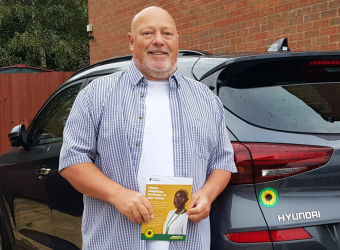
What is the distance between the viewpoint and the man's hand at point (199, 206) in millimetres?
1869

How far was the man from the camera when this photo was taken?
1.94 meters

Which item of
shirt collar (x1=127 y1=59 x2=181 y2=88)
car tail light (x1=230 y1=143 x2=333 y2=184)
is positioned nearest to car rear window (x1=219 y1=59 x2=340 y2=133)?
car tail light (x1=230 y1=143 x2=333 y2=184)

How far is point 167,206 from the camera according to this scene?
1.85 meters

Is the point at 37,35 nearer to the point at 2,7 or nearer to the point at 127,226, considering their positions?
the point at 2,7

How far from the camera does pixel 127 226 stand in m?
1.96

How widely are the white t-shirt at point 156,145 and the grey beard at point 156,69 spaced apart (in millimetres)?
106

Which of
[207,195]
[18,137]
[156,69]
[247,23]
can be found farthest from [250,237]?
[247,23]

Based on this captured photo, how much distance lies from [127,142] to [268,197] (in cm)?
64

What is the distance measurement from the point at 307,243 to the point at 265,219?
19cm

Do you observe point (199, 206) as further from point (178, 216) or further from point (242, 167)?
point (242, 167)

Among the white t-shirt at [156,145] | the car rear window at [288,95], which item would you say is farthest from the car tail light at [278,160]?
the white t-shirt at [156,145]

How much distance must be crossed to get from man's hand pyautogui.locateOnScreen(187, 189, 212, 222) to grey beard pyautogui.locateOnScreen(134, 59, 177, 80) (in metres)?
0.57

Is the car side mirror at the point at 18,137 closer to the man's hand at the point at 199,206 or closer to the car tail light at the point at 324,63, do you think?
the man's hand at the point at 199,206

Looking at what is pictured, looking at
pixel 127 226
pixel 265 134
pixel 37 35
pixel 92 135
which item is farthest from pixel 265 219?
pixel 37 35
